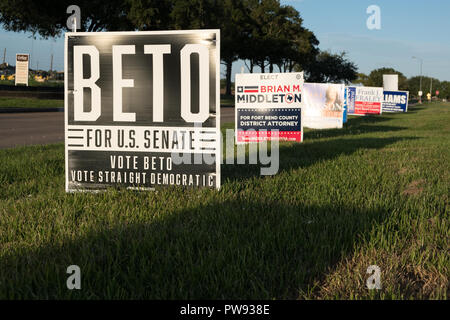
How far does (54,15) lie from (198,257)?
33.2 meters

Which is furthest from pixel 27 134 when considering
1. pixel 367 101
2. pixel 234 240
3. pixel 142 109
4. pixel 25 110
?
pixel 367 101

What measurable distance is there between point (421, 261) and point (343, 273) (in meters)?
0.58

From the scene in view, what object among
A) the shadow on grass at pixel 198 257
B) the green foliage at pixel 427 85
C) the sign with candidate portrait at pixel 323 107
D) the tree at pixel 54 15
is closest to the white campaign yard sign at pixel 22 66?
the tree at pixel 54 15

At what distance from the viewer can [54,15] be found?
105 feet

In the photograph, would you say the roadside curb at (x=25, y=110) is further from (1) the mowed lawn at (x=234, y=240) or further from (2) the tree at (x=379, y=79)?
(2) the tree at (x=379, y=79)

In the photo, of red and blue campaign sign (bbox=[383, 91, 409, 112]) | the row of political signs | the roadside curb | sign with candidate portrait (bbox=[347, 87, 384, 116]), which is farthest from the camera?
red and blue campaign sign (bbox=[383, 91, 409, 112])

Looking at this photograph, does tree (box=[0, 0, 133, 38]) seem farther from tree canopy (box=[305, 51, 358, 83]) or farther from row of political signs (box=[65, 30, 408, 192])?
tree canopy (box=[305, 51, 358, 83])

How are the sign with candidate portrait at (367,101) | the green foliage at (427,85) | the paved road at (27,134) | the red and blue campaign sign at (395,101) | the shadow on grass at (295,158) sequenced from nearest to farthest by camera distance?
1. the shadow on grass at (295,158)
2. the paved road at (27,134)
3. the sign with candidate portrait at (367,101)
4. the red and blue campaign sign at (395,101)
5. the green foliage at (427,85)

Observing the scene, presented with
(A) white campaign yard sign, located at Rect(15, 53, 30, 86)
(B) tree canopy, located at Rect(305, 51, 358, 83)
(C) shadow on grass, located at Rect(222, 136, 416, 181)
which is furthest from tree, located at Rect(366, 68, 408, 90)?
(C) shadow on grass, located at Rect(222, 136, 416, 181)

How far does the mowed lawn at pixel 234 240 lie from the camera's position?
2.50 metres

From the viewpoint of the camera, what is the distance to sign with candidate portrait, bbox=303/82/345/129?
16469 millimetres

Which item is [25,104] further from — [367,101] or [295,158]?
[367,101]

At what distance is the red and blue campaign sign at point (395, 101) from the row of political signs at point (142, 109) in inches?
1521

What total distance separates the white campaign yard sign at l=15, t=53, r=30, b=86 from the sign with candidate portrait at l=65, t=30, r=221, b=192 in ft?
91.9
